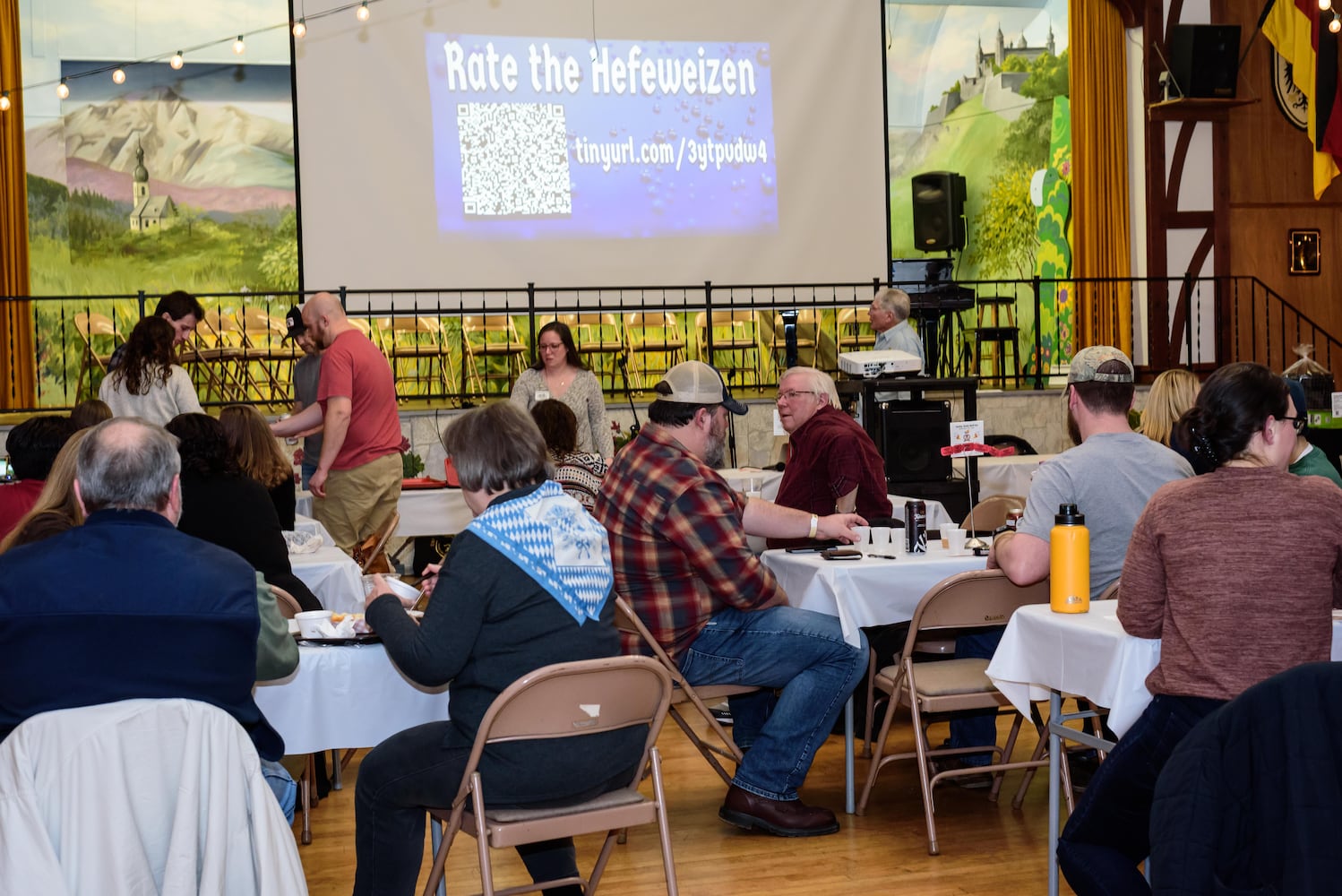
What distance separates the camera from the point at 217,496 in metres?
3.60

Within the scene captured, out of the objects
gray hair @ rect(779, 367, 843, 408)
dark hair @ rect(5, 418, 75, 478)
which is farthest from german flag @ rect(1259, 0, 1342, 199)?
dark hair @ rect(5, 418, 75, 478)

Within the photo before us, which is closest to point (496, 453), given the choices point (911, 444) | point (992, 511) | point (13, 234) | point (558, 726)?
point (558, 726)

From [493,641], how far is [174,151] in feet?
36.3

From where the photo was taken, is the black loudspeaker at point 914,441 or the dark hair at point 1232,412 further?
the black loudspeaker at point 914,441

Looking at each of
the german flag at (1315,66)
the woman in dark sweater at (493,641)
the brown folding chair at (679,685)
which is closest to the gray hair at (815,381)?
the brown folding chair at (679,685)

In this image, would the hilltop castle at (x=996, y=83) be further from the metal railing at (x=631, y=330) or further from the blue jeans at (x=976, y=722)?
the blue jeans at (x=976, y=722)

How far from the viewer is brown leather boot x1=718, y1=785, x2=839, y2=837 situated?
11.9 ft

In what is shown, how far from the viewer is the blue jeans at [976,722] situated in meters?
4.06

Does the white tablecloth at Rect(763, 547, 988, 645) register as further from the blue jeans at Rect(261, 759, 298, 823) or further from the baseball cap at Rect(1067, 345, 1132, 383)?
the blue jeans at Rect(261, 759, 298, 823)

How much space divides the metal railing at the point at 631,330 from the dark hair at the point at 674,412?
6795mm

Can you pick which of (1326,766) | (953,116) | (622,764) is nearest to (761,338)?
(953,116)

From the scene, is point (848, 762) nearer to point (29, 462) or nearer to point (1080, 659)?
point (1080, 659)

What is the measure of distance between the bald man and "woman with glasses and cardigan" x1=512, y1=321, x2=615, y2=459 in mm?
1143

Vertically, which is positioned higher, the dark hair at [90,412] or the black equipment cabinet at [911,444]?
the dark hair at [90,412]
